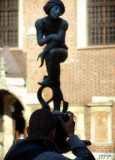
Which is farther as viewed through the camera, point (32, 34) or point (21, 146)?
point (32, 34)

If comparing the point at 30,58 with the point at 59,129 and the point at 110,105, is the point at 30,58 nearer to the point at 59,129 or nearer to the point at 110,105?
the point at 110,105

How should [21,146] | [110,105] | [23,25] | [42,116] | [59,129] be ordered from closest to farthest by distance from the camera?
[21,146]
[42,116]
[59,129]
[110,105]
[23,25]

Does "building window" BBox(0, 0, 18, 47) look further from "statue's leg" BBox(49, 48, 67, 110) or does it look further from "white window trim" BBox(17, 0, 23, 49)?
"statue's leg" BBox(49, 48, 67, 110)

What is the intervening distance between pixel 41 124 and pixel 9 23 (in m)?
13.7

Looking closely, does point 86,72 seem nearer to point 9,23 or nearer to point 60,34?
point 9,23

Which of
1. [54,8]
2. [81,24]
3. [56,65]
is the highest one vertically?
[81,24]

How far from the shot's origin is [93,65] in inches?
512

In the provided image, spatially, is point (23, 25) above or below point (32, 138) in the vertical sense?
above

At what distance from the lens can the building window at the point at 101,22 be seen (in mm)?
13734

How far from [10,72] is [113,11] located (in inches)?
175

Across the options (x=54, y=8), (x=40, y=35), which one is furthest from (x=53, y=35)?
(x=54, y=8)

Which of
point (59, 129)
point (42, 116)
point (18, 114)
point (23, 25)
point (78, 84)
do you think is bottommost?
point (18, 114)

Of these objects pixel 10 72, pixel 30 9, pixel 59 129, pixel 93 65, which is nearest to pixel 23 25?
pixel 30 9

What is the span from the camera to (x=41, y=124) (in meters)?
1.82
